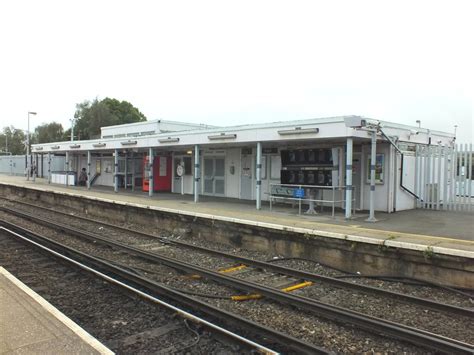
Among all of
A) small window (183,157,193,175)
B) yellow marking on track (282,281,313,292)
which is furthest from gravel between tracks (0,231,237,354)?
small window (183,157,193,175)

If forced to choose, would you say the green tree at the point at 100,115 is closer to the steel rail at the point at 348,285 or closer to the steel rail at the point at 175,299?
the steel rail at the point at 175,299

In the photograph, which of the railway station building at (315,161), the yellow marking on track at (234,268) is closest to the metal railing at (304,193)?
the railway station building at (315,161)

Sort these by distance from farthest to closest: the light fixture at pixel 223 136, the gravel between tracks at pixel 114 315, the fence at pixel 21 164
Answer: the fence at pixel 21 164
the light fixture at pixel 223 136
the gravel between tracks at pixel 114 315

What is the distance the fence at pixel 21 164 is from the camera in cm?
4100

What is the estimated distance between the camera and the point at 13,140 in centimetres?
9981

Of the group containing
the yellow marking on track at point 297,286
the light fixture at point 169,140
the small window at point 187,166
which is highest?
the light fixture at point 169,140

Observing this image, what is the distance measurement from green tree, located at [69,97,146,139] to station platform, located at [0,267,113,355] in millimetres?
62623

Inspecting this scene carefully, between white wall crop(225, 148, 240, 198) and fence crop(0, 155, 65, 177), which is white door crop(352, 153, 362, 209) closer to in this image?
white wall crop(225, 148, 240, 198)

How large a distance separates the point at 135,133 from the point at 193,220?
19227 mm

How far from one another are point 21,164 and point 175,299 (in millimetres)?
49391

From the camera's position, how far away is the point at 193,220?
13.2 metres

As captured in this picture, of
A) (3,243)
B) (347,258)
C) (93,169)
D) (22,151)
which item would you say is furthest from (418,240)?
(22,151)

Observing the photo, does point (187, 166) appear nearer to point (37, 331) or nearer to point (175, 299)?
point (175, 299)

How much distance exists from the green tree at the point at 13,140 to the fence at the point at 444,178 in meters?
99.0
